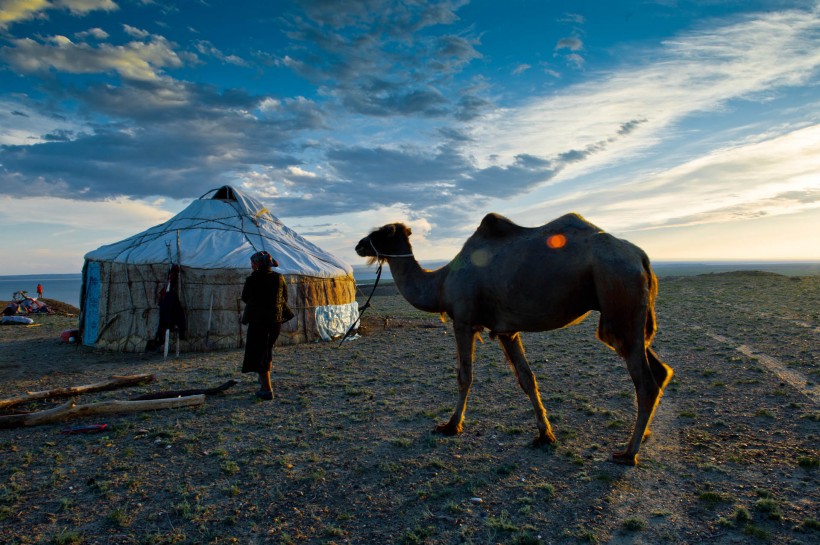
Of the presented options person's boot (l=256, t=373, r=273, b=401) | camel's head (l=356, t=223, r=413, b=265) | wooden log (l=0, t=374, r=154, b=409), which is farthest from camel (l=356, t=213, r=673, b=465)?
wooden log (l=0, t=374, r=154, b=409)

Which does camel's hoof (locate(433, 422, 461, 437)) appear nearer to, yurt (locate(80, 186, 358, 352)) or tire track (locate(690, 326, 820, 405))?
tire track (locate(690, 326, 820, 405))

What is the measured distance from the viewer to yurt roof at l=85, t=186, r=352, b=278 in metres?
15.4

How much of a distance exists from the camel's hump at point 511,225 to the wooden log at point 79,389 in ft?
27.3

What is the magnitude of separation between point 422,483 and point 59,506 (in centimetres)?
366

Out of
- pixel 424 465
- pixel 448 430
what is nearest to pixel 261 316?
pixel 448 430

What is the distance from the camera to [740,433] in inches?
250

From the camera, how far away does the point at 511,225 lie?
245 inches

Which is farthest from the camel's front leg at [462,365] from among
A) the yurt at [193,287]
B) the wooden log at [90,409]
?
the yurt at [193,287]

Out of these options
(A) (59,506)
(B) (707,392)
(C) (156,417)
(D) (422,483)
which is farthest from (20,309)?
(B) (707,392)

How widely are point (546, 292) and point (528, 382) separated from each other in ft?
4.86

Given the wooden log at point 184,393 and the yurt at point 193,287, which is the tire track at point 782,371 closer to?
the wooden log at point 184,393

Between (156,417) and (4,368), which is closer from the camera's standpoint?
(156,417)

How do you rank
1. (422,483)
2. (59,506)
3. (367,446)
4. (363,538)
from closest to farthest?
(363,538)
(59,506)
(422,483)
(367,446)

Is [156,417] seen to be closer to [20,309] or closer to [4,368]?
[4,368]
